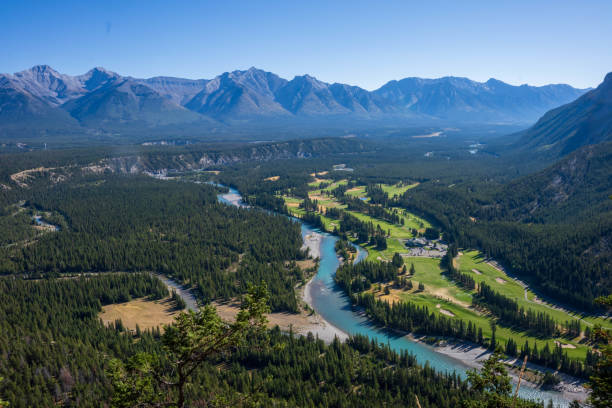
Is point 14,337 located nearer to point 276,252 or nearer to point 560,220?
point 276,252

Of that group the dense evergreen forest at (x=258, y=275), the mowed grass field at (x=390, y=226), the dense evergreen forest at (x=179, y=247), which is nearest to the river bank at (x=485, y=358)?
the dense evergreen forest at (x=258, y=275)

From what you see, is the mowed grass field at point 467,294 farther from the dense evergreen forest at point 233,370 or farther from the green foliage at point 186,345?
the green foliage at point 186,345

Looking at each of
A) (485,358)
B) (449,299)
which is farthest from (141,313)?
(485,358)

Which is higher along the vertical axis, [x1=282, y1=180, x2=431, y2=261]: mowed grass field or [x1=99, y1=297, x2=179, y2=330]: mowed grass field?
[x1=282, y1=180, x2=431, y2=261]: mowed grass field

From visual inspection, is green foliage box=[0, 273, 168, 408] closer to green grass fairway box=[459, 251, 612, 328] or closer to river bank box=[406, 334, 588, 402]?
river bank box=[406, 334, 588, 402]

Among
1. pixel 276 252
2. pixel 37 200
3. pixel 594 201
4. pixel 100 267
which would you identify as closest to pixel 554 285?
pixel 594 201

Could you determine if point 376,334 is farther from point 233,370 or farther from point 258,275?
point 258,275

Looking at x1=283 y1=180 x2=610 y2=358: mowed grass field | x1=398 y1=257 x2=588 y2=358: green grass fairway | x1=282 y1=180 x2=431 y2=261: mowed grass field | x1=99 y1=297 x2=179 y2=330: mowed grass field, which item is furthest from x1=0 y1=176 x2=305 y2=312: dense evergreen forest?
x1=398 y1=257 x2=588 y2=358: green grass fairway

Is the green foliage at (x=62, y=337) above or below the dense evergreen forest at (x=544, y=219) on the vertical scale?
below

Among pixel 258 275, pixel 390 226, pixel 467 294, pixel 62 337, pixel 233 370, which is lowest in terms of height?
pixel 233 370
